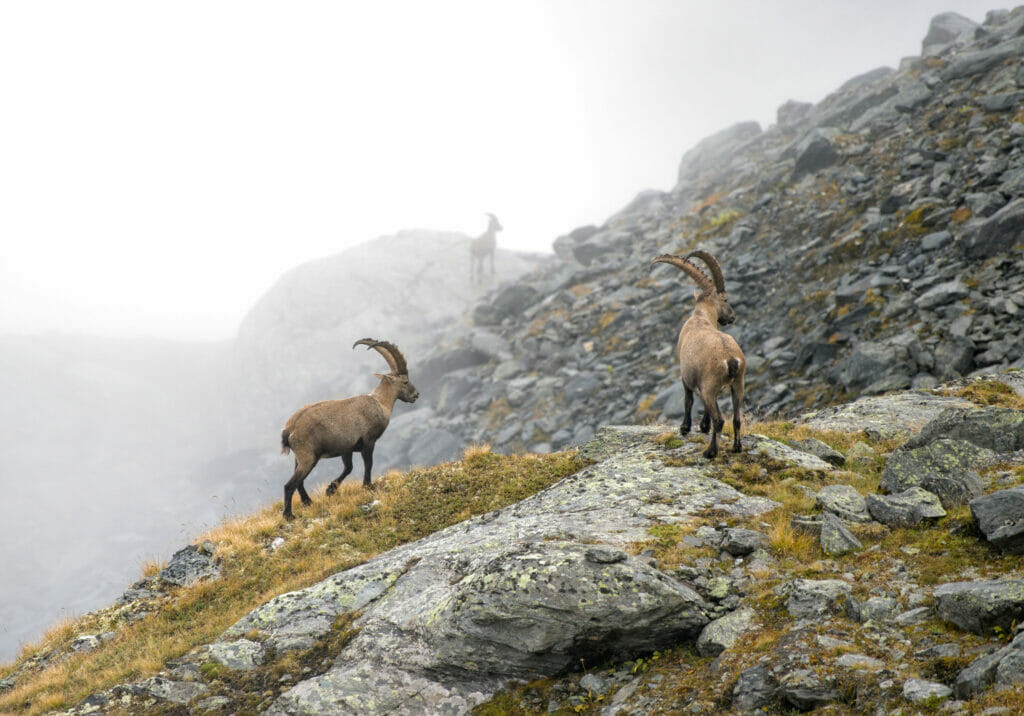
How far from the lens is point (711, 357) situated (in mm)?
9180

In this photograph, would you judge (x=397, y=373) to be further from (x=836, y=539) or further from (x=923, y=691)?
(x=923, y=691)

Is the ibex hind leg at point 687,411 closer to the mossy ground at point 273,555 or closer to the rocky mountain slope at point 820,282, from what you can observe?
the mossy ground at point 273,555

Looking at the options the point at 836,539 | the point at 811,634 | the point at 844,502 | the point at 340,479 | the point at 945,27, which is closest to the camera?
the point at 811,634

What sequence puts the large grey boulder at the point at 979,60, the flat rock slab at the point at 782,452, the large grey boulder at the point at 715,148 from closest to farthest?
the flat rock slab at the point at 782,452 → the large grey boulder at the point at 979,60 → the large grey boulder at the point at 715,148

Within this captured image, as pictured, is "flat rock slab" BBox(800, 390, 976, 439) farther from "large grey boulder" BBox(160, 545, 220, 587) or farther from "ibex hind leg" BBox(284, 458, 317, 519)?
"large grey boulder" BBox(160, 545, 220, 587)

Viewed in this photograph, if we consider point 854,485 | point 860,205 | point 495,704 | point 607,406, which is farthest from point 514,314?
point 495,704

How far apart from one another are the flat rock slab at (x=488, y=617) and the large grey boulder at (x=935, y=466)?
157 centimetres

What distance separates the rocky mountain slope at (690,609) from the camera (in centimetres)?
421

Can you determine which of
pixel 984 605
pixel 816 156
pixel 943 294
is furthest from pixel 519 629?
pixel 816 156

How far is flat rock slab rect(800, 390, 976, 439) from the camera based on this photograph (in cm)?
1036

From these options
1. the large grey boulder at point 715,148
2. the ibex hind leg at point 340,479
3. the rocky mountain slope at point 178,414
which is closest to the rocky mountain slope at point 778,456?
the ibex hind leg at point 340,479

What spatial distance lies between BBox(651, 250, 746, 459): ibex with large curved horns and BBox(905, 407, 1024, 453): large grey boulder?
248cm

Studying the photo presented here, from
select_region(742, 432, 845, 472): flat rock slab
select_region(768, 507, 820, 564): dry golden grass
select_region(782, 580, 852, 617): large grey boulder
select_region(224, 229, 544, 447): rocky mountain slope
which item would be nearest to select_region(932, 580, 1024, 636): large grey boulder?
select_region(782, 580, 852, 617): large grey boulder

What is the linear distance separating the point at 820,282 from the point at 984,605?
60.6 feet
